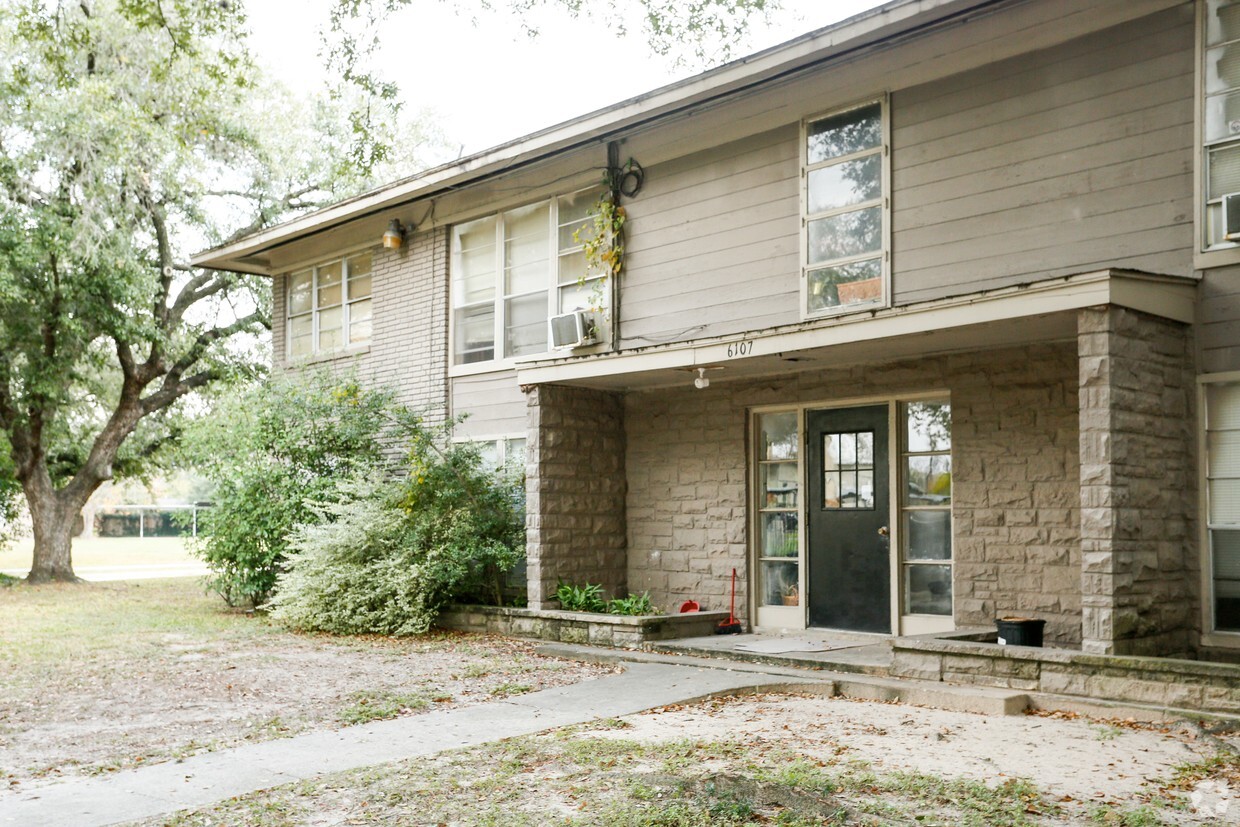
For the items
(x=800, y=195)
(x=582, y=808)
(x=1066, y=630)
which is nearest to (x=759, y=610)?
(x=1066, y=630)

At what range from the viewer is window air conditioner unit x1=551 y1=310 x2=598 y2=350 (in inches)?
469

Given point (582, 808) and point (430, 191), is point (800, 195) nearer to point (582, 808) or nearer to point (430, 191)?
point (430, 191)

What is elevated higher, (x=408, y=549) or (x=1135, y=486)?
(x=1135, y=486)

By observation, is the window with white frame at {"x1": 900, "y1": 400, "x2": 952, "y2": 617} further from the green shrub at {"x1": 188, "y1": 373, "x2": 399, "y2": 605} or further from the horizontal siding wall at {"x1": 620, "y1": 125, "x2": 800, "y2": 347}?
the green shrub at {"x1": 188, "y1": 373, "x2": 399, "y2": 605}

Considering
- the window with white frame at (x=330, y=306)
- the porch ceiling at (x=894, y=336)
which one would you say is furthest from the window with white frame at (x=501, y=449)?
the window with white frame at (x=330, y=306)

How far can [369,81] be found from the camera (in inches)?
428

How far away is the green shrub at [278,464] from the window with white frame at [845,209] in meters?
5.95

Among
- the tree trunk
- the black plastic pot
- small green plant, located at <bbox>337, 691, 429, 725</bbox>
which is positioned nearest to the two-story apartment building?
the black plastic pot

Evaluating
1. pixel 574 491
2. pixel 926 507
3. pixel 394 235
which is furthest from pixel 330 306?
pixel 926 507

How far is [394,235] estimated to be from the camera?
47.5ft

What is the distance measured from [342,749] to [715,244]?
6.47m

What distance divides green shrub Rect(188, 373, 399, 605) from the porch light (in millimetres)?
1922

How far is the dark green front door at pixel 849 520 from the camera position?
9.91 m

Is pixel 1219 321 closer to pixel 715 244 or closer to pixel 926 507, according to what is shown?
pixel 926 507
